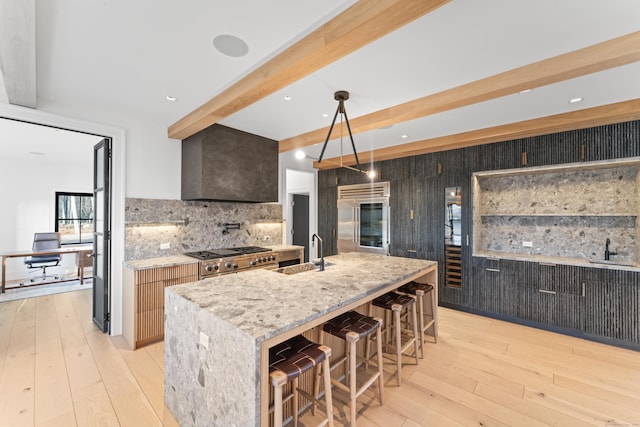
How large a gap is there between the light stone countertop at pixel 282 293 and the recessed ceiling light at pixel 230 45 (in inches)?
65.0

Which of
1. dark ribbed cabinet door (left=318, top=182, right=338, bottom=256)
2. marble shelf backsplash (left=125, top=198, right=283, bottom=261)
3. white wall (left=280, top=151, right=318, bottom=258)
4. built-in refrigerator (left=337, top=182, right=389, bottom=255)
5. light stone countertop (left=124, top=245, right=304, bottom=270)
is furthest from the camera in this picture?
dark ribbed cabinet door (left=318, top=182, right=338, bottom=256)

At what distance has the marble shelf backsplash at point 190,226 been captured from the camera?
10.6ft

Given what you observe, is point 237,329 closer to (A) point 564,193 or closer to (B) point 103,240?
(B) point 103,240

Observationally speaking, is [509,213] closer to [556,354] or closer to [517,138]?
[517,138]

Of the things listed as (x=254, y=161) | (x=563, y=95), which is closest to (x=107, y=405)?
(x=254, y=161)

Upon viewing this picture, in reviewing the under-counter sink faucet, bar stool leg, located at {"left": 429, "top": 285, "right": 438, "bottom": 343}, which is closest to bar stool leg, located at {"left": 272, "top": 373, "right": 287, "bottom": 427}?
bar stool leg, located at {"left": 429, "top": 285, "right": 438, "bottom": 343}

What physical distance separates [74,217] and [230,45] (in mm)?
7155

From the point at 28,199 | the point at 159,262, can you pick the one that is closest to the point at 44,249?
the point at 28,199

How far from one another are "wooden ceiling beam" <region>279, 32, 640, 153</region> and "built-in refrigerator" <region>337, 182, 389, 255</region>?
202 cm

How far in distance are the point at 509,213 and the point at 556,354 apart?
1.80m

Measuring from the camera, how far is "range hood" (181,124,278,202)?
3316 mm

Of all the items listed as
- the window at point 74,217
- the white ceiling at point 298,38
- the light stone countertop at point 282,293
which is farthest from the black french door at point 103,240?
the window at point 74,217

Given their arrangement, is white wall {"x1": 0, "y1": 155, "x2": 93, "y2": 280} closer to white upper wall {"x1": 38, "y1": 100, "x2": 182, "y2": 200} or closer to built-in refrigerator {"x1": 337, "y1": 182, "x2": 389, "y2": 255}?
white upper wall {"x1": 38, "y1": 100, "x2": 182, "y2": 200}

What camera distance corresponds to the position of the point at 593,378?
92.6 inches
